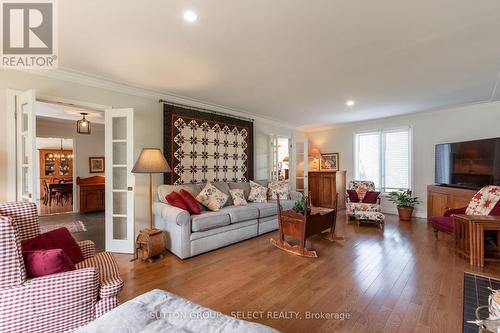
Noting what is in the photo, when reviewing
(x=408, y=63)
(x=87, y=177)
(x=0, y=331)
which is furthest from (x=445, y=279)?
(x=87, y=177)

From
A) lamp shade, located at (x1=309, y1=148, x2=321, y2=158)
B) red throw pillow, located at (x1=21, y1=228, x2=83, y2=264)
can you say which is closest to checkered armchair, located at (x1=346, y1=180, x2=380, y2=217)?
lamp shade, located at (x1=309, y1=148, x2=321, y2=158)

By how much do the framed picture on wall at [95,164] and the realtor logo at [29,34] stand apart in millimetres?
5009

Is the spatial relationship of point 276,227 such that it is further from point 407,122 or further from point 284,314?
point 407,122

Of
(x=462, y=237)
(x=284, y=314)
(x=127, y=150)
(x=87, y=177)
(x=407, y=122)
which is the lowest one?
(x=284, y=314)

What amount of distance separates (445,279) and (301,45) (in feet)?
9.46

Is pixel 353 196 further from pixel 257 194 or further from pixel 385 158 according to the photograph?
pixel 257 194

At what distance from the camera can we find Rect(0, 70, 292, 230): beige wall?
2.68 m

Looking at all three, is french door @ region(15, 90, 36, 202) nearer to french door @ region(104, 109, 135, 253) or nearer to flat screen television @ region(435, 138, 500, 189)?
french door @ region(104, 109, 135, 253)

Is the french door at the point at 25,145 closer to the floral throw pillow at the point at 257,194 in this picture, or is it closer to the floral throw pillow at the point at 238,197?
the floral throw pillow at the point at 238,197

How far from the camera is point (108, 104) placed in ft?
11.2

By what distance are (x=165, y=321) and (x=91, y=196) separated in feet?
22.0

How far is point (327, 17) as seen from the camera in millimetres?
1916

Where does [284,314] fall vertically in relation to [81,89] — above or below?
below

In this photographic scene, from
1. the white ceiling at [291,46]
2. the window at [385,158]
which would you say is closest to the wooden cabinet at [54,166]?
the white ceiling at [291,46]
